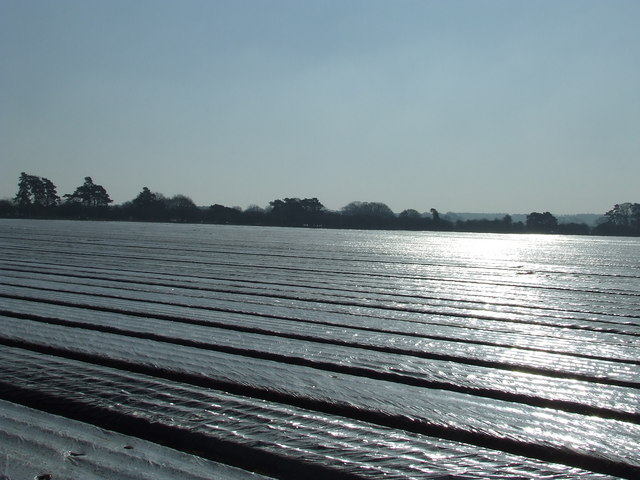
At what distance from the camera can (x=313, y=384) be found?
1414 mm

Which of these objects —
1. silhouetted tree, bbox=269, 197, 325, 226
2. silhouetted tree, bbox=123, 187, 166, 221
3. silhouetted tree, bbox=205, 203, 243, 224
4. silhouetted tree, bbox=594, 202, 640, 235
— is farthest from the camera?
silhouetted tree, bbox=123, 187, 166, 221

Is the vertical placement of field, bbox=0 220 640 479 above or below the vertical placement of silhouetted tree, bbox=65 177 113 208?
below

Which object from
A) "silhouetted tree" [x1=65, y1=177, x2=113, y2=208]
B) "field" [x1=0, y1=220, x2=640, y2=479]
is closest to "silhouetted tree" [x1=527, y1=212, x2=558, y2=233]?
"field" [x1=0, y1=220, x2=640, y2=479]

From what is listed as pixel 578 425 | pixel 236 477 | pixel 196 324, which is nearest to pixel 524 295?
pixel 196 324

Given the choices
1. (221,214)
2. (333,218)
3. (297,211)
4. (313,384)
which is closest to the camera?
(313,384)

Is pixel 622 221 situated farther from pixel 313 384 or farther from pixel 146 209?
pixel 313 384

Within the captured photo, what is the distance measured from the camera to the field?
99 centimetres

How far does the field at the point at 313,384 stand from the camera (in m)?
0.99

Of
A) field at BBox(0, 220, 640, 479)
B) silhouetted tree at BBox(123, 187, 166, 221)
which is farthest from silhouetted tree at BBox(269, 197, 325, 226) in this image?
field at BBox(0, 220, 640, 479)

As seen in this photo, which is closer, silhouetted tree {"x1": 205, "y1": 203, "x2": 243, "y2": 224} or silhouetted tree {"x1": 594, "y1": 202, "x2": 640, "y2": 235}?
silhouetted tree {"x1": 594, "y1": 202, "x2": 640, "y2": 235}

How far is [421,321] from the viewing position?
2391 mm

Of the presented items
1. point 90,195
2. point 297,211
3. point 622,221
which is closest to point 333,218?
point 297,211

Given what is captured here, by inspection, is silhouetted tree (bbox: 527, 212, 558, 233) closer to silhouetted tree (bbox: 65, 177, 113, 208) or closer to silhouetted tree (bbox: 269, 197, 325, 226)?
silhouetted tree (bbox: 269, 197, 325, 226)

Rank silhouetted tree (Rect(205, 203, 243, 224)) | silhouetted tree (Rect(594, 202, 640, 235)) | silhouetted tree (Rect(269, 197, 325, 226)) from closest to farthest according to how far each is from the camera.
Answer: silhouetted tree (Rect(594, 202, 640, 235)), silhouetted tree (Rect(269, 197, 325, 226)), silhouetted tree (Rect(205, 203, 243, 224))
